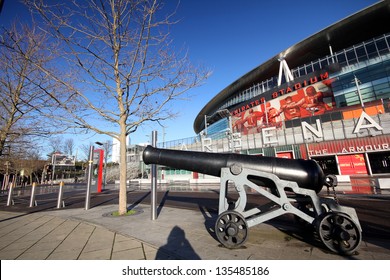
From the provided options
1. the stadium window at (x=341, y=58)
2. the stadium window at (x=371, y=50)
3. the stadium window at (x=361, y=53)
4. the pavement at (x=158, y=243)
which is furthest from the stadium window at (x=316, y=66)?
the pavement at (x=158, y=243)

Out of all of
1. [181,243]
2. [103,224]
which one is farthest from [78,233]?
[181,243]

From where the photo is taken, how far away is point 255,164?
389 centimetres

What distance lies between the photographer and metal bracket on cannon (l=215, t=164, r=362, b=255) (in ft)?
10.6

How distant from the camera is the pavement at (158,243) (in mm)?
3234

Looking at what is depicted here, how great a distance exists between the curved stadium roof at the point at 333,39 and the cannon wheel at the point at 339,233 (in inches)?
1635

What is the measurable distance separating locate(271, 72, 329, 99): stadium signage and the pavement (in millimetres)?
35428

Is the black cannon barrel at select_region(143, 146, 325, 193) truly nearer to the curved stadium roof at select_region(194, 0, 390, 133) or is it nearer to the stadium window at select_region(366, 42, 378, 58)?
the stadium window at select_region(366, 42, 378, 58)

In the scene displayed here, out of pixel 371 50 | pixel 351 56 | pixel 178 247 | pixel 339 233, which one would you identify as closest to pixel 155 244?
pixel 178 247

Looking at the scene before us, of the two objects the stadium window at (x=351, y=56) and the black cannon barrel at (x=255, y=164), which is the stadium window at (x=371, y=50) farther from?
the black cannon barrel at (x=255, y=164)

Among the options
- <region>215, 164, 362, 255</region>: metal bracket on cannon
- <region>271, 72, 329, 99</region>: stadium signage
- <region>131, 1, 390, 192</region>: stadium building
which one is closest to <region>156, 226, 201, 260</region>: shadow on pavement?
<region>215, 164, 362, 255</region>: metal bracket on cannon

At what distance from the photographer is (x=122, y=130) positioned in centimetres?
745

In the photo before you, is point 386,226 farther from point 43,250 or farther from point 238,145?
point 238,145

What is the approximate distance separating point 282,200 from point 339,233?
0.95 meters

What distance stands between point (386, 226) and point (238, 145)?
24.2 meters
